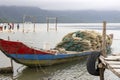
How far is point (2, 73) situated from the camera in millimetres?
20969

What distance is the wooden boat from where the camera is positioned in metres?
21.1

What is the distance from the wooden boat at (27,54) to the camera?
830 inches

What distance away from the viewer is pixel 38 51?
22.1m

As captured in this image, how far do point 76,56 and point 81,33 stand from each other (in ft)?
19.3

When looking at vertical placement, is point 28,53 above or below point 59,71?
above

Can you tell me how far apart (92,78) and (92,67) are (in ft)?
25.6

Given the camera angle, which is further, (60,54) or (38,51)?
(60,54)

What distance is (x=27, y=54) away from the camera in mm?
21828

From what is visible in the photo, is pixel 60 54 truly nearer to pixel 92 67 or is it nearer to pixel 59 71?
pixel 59 71

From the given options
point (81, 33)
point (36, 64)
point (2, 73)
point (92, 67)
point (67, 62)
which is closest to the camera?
point (92, 67)

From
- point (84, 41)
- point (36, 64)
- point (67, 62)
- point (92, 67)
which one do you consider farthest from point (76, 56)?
point (92, 67)

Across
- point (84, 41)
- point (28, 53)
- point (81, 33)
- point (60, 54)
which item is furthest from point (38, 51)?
point (81, 33)

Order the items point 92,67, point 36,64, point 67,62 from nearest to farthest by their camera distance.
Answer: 1. point 92,67
2. point 36,64
3. point 67,62

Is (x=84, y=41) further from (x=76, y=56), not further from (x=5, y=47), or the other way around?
(x=5, y=47)
